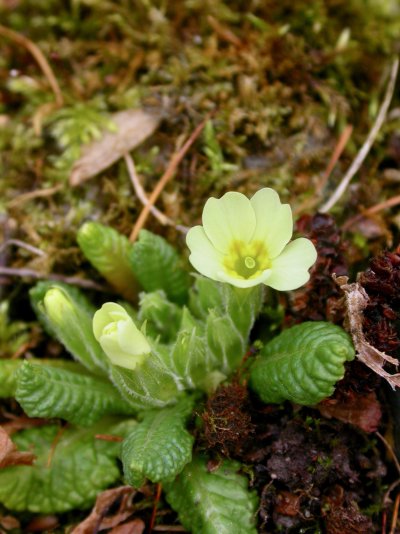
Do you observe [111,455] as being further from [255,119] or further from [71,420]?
[255,119]

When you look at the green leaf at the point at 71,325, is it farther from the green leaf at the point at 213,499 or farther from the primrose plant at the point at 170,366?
the green leaf at the point at 213,499

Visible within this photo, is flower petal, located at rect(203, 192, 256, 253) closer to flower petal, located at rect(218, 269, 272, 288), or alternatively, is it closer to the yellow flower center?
the yellow flower center

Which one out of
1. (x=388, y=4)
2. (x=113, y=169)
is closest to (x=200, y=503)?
(x=113, y=169)

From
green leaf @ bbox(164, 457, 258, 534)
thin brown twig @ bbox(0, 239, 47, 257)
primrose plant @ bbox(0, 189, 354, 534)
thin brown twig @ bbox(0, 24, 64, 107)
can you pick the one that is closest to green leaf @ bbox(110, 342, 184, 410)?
primrose plant @ bbox(0, 189, 354, 534)

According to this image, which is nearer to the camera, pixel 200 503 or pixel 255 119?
pixel 200 503

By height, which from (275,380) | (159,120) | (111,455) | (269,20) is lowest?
(111,455)

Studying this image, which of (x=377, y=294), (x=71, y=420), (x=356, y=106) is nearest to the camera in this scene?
(x=377, y=294)
